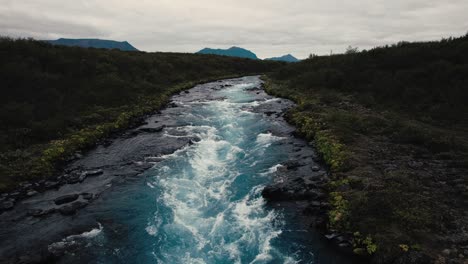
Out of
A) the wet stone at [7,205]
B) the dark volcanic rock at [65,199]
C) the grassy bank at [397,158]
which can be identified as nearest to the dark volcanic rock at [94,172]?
the dark volcanic rock at [65,199]

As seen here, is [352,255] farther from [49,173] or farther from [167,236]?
[49,173]

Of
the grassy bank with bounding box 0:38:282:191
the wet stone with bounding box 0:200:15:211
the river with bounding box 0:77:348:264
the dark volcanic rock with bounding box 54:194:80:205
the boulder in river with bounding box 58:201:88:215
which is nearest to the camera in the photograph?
the river with bounding box 0:77:348:264

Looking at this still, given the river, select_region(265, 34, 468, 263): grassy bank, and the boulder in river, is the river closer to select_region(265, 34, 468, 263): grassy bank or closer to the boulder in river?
the boulder in river

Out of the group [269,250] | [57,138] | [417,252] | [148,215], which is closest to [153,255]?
[148,215]

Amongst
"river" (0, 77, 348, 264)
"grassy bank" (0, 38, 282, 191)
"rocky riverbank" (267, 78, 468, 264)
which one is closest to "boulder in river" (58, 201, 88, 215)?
"river" (0, 77, 348, 264)

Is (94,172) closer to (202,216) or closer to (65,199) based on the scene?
(65,199)
